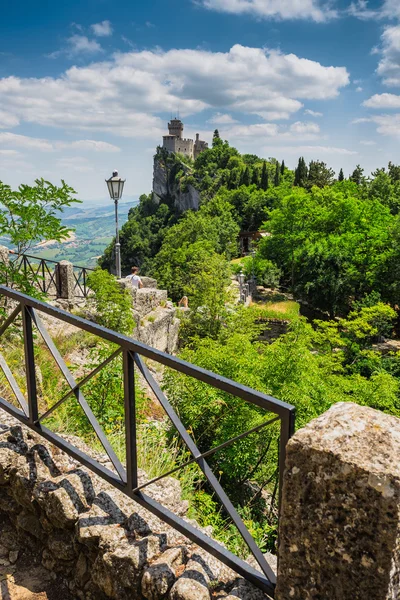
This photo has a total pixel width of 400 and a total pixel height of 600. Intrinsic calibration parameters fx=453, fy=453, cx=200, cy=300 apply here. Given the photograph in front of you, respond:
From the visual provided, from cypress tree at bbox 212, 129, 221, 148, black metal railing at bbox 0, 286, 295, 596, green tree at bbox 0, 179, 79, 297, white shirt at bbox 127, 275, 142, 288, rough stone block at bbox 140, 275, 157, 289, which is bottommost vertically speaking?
rough stone block at bbox 140, 275, 157, 289

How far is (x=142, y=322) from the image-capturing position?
14.8 metres

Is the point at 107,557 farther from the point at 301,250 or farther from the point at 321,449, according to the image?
the point at 301,250

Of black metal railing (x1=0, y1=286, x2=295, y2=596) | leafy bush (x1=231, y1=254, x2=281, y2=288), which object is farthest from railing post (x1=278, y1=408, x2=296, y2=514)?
leafy bush (x1=231, y1=254, x2=281, y2=288)

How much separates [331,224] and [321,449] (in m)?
34.3

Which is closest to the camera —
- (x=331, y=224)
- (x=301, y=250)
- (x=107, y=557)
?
(x=107, y=557)

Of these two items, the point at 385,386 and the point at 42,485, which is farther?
the point at 385,386

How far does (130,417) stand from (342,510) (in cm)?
112

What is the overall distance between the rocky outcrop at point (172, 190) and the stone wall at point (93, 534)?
77.8 metres

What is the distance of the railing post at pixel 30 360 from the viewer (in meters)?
2.63

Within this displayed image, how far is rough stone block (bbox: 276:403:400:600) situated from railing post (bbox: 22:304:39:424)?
5.69 ft

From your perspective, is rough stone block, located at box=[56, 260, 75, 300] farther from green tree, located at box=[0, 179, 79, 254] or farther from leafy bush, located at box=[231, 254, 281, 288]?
leafy bush, located at box=[231, 254, 281, 288]

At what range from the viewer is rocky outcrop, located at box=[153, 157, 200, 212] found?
82125 mm

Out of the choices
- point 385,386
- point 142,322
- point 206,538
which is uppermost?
point 206,538

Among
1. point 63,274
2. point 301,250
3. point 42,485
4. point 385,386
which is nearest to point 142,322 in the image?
point 63,274
